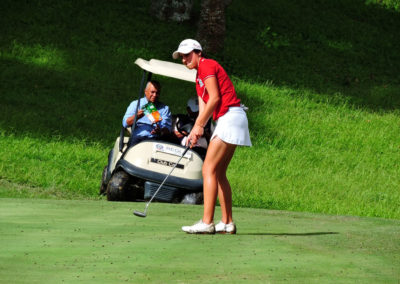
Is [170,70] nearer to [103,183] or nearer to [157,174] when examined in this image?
[157,174]

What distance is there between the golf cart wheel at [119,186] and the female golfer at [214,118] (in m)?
3.05

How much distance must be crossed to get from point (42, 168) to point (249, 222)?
17.5ft

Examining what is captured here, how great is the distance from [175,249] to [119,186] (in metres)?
3.76

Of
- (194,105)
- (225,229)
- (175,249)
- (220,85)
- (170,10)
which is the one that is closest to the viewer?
(175,249)

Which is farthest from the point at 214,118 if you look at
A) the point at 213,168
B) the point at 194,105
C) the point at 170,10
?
the point at 170,10

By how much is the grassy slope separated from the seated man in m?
1.62

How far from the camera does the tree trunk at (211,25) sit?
21.1m

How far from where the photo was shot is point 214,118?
22.0 ft

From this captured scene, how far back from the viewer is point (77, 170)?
12758 millimetres

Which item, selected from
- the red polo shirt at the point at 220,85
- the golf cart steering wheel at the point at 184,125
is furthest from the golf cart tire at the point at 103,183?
the red polo shirt at the point at 220,85

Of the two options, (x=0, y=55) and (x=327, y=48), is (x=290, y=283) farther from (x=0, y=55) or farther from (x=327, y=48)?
(x=327, y=48)

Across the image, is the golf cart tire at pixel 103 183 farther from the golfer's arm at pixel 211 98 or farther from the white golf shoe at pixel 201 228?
the golfer's arm at pixel 211 98

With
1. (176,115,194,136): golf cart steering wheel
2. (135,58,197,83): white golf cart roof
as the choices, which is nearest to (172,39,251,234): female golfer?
(135,58,197,83): white golf cart roof

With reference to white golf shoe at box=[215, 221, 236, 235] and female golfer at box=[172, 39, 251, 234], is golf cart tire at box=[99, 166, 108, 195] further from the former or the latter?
female golfer at box=[172, 39, 251, 234]
